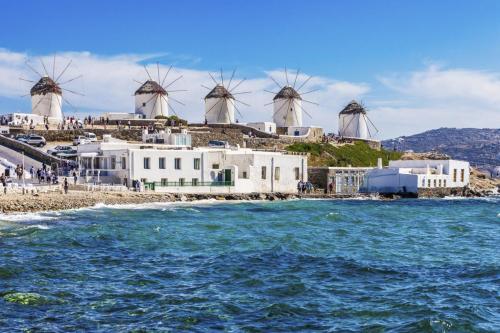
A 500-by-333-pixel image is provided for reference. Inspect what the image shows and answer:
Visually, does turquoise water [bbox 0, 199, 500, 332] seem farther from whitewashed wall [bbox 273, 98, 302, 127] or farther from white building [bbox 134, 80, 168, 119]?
whitewashed wall [bbox 273, 98, 302, 127]

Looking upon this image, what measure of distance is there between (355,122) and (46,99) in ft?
141

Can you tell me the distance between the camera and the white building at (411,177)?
224ft

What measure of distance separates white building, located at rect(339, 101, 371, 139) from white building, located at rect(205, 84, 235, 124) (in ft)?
56.7

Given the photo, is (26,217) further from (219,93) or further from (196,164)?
(219,93)

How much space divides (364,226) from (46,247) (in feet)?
58.9

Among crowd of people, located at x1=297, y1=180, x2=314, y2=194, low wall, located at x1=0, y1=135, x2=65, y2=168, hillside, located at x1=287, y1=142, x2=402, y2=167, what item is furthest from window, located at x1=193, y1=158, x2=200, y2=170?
hillside, located at x1=287, y1=142, x2=402, y2=167

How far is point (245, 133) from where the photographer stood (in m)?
83.1

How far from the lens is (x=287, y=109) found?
3777 inches

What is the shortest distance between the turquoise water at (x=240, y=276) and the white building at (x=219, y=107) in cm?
5712

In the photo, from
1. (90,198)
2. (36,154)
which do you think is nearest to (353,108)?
(36,154)

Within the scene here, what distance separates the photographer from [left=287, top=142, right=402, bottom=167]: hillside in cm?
7869

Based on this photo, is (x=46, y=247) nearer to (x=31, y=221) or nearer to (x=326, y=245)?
(x=31, y=221)

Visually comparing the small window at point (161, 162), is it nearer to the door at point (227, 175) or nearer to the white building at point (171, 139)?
the white building at point (171, 139)

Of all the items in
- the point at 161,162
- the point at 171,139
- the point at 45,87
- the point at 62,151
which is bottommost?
the point at 161,162
